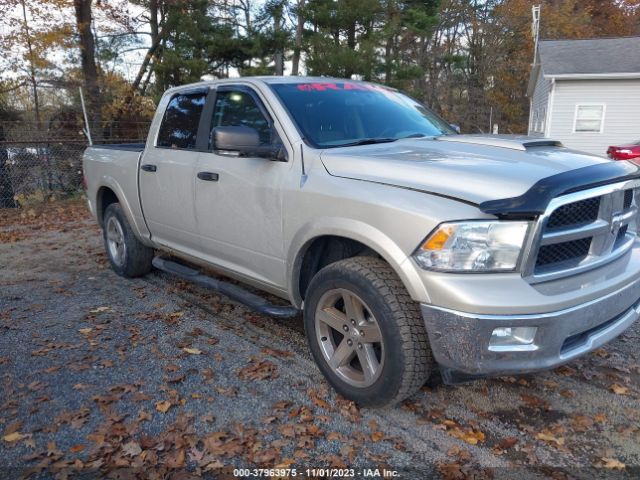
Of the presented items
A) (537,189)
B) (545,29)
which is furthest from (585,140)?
(537,189)

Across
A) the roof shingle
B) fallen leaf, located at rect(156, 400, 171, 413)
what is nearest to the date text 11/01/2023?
fallen leaf, located at rect(156, 400, 171, 413)

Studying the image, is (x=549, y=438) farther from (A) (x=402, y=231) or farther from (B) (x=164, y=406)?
(B) (x=164, y=406)

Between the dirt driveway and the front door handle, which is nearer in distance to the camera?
the dirt driveway

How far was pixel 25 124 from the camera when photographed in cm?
1250

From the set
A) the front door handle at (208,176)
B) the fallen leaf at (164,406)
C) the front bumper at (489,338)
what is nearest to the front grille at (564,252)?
the front bumper at (489,338)

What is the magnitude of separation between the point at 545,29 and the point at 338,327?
37266 mm

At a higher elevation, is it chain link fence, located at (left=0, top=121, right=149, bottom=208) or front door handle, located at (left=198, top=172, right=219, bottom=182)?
front door handle, located at (left=198, top=172, right=219, bottom=182)

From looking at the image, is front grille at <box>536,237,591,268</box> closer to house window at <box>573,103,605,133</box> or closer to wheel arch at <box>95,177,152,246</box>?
wheel arch at <box>95,177,152,246</box>

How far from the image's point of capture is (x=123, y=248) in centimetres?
552

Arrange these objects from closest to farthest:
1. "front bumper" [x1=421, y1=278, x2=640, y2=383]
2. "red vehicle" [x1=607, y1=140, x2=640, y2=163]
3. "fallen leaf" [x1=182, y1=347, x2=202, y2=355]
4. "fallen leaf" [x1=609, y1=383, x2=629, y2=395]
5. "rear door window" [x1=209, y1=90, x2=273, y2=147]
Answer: "front bumper" [x1=421, y1=278, x2=640, y2=383]
"fallen leaf" [x1=609, y1=383, x2=629, y2=395]
"rear door window" [x1=209, y1=90, x2=273, y2=147]
"fallen leaf" [x1=182, y1=347, x2=202, y2=355]
"red vehicle" [x1=607, y1=140, x2=640, y2=163]

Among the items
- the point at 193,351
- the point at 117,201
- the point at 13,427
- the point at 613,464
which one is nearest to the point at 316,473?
the point at 613,464

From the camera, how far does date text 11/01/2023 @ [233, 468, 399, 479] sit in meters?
2.48

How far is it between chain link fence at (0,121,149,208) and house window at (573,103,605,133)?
16.2 meters

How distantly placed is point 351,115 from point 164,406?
2312 mm
